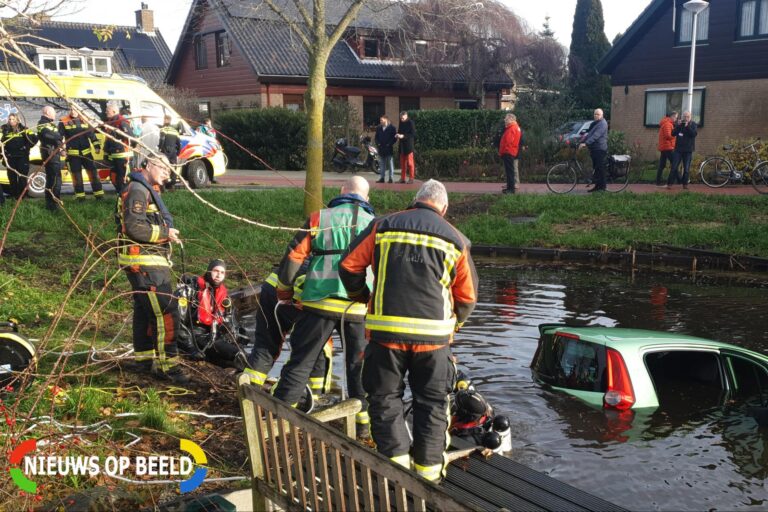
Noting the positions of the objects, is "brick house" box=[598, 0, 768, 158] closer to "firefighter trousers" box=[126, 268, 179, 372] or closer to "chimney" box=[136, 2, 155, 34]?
"firefighter trousers" box=[126, 268, 179, 372]

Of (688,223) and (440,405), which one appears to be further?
(688,223)

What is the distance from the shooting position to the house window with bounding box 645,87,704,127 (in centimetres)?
2962

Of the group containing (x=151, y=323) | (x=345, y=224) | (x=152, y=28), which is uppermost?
(x=152, y=28)

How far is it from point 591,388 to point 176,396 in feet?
12.0

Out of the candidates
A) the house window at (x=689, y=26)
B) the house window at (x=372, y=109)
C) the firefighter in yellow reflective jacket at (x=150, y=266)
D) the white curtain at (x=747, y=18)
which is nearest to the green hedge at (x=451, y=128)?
the house window at (x=689, y=26)

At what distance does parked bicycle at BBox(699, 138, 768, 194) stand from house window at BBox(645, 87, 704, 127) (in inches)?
341

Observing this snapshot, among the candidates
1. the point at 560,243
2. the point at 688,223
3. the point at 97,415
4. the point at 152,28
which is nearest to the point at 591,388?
the point at 97,415

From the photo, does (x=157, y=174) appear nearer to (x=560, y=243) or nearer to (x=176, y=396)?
(x=176, y=396)

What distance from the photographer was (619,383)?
261 inches

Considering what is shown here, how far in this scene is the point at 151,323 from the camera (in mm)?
7074

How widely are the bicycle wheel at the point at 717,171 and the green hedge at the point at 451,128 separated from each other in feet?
35.6

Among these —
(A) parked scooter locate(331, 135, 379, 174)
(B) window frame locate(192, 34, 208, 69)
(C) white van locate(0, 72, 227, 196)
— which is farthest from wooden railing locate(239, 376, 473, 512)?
(B) window frame locate(192, 34, 208, 69)

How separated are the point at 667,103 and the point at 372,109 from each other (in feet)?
47.0

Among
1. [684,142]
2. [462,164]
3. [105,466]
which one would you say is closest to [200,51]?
[462,164]
